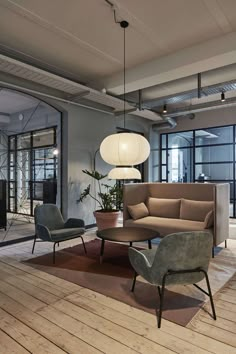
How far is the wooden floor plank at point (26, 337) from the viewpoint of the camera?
76.4 inches

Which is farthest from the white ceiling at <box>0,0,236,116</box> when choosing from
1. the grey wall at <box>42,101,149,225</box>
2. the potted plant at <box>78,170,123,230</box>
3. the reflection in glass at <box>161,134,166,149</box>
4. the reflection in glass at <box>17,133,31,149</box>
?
the reflection in glass at <box>161,134,166,149</box>

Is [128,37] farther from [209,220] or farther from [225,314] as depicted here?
[225,314]

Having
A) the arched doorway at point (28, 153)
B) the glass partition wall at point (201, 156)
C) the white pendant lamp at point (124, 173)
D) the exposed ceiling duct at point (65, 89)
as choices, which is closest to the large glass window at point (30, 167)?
the arched doorway at point (28, 153)

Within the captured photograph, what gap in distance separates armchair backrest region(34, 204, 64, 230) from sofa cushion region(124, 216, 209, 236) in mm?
1293

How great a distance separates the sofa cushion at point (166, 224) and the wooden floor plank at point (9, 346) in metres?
2.84

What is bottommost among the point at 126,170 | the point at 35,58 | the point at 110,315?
the point at 110,315

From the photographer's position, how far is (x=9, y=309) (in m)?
2.50

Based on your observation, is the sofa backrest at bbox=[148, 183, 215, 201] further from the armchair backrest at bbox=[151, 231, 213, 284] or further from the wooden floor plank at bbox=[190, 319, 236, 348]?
the wooden floor plank at bbox=[190, 319, 236, 348]

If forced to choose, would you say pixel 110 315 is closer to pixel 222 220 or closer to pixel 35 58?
pixel 222 220

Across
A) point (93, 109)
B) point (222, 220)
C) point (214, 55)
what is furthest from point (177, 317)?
point (93, 109)

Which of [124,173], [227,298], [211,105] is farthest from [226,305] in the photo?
[211,105]

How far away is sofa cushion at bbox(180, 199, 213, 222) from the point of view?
446 centimetres

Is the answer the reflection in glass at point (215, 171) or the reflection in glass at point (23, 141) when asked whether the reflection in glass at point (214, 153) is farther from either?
the reflection in glass at point (23, 141)

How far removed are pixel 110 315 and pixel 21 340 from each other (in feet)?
2.62
